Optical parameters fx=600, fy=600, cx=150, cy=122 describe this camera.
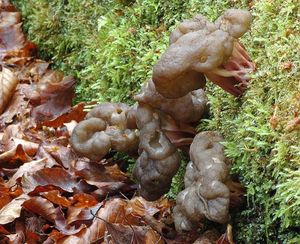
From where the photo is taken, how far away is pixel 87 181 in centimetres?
385

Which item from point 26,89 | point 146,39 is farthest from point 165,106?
point 26,89

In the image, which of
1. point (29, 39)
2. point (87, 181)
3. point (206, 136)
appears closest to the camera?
point (206, 136)

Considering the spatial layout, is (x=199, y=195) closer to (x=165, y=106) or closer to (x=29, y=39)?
(x=165, y=106)

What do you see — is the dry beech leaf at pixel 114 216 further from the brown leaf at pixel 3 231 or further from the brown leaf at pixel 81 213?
the brown leaf at pixel 3 231

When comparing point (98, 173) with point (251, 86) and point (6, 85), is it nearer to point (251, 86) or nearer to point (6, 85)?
point (251, 86)

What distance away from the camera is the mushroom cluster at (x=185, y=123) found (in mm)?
2869

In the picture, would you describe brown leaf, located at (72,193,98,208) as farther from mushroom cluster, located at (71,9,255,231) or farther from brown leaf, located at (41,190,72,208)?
mushroom cluster, located at (71,9,255,231)

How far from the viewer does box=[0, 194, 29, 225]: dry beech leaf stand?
11.2 ft

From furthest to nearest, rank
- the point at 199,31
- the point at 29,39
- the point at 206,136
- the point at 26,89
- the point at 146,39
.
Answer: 1. the point at 29,39
2. the point at 26,89
3. the point at 146,39
4. the point at 206,136
5. the point at 199,31

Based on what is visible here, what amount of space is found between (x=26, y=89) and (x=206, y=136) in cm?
239

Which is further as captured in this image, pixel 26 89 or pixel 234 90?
pixel 26 89

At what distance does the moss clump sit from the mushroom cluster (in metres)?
0.12

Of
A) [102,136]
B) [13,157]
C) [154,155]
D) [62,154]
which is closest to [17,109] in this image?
[13,157]

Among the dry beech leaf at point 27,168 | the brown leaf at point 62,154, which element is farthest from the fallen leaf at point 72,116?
the dry beech leaf at point 27,168
